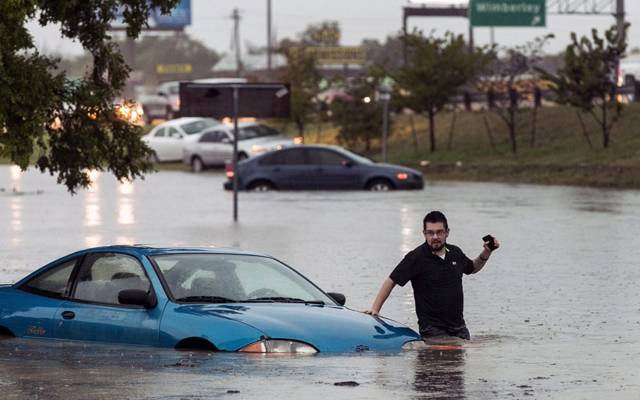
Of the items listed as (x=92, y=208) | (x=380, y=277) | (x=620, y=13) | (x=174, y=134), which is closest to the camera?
(x=380, y=277)

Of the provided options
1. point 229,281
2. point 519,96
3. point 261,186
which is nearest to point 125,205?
point 261,186

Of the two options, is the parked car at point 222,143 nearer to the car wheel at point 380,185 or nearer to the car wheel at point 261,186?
the car wheel at point 261,186

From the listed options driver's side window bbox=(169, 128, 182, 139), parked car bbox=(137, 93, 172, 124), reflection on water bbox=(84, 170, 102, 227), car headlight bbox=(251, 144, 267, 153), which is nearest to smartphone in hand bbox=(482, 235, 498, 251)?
reflection on water bbox=(84, 170, 102, 227)

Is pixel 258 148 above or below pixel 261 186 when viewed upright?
above

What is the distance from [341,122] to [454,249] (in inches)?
2129

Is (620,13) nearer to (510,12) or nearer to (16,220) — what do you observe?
(510,12)

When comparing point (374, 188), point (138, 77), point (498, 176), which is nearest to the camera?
point (374, 188)

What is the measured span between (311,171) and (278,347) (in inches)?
1401

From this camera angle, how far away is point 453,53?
64.2 m

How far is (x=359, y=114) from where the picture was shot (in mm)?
67062

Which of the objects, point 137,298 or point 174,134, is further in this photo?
point 174,134

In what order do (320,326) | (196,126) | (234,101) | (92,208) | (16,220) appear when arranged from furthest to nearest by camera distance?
(196,126), (92,208), (16,220), (234,101), (320,326)

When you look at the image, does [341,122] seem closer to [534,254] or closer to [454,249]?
[534,254]

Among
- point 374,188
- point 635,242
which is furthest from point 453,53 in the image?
point 635,242
